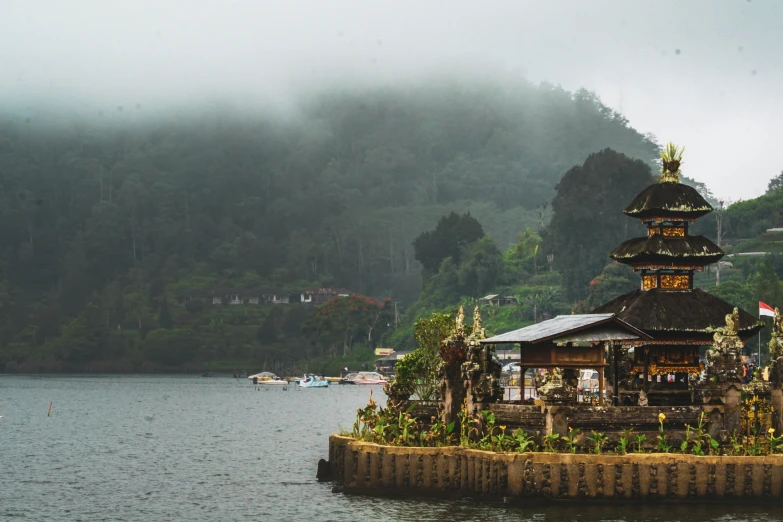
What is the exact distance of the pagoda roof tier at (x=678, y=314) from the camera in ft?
210

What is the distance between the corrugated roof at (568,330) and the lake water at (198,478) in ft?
25.3

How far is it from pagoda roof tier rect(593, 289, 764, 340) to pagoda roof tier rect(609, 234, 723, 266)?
5.16ft

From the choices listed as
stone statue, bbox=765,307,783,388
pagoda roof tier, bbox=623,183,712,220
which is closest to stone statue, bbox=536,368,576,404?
stone statue, bbox=765,307,783,388

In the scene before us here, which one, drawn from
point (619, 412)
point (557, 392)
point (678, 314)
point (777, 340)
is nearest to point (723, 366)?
point (777, 340)

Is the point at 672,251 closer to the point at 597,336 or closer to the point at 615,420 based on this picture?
the point at 597,336

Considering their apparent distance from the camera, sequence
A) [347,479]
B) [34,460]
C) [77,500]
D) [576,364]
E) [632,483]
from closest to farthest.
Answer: [632,483] < [576,364] < [347,479] < [77,500] < [34,460]

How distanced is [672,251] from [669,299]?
8.00 feet

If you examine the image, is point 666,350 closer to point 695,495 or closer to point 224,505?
point 695,495

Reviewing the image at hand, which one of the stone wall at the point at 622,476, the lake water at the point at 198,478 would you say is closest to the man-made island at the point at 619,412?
the stone wall at the point at 622,476

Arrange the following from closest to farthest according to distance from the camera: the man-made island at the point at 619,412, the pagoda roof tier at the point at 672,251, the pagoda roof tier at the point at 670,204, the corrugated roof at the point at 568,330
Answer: the man-made island at the point at 619,412 → the corrugated roof at the point at 568,330 → the pagoda roof tier at the point at 672,251 → the pagoda roof tier at the point at 670,204

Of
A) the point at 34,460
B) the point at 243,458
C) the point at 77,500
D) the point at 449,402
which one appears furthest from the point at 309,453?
the point at 449,402

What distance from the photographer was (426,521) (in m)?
55.1

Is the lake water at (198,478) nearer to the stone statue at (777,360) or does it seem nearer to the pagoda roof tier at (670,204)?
the stone statue at (777,360)

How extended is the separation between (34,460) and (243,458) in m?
14.4
